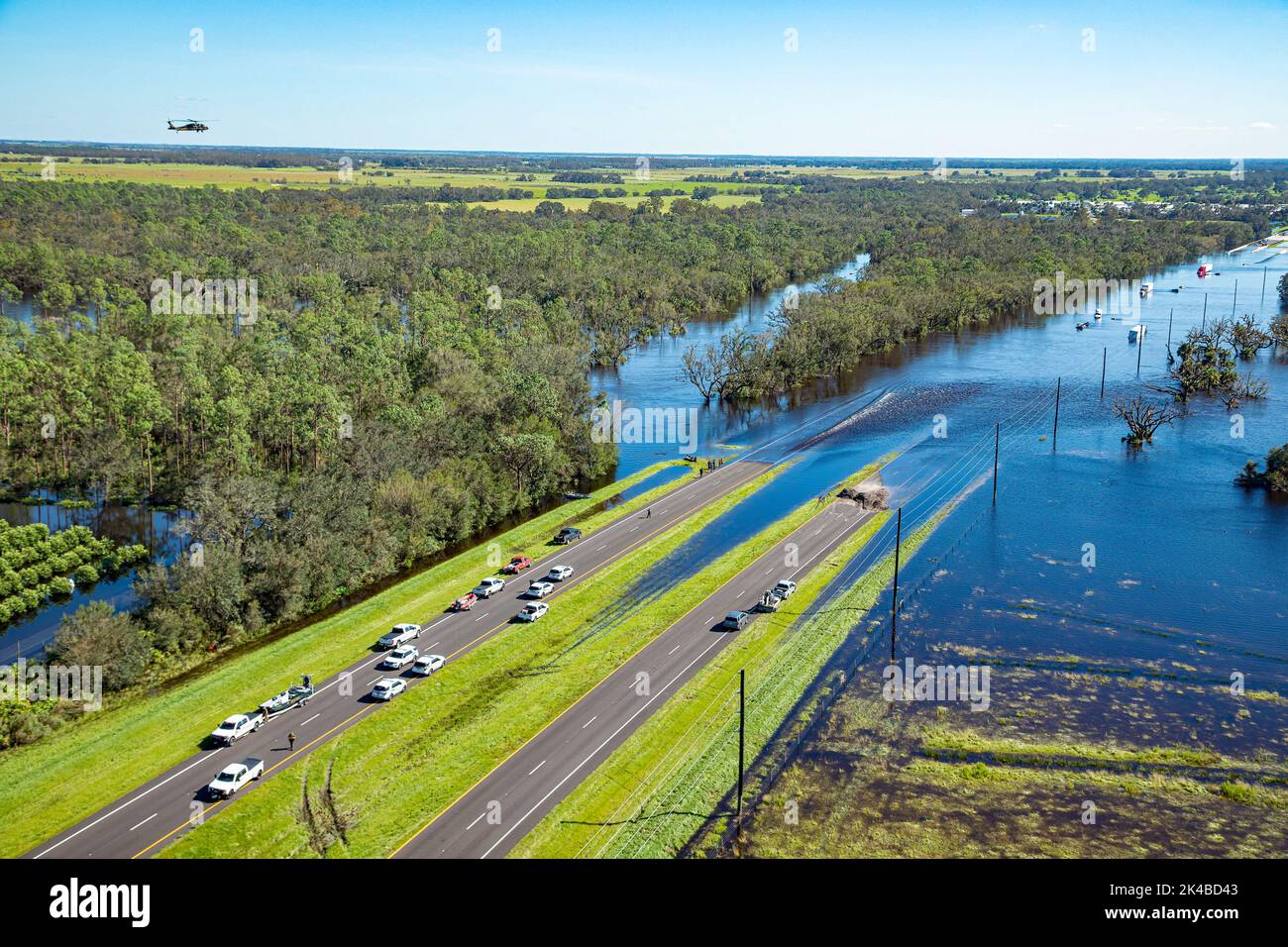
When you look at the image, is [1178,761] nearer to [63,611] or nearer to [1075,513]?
[1075,513]

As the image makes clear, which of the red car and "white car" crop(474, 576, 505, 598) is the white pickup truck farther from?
the red car

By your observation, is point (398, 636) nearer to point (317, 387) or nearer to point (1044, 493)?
point (317, 387)

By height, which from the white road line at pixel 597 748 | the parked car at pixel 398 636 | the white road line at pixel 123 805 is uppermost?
the parked car at pixel 398 636

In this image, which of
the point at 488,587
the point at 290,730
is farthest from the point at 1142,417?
the point at 290,730

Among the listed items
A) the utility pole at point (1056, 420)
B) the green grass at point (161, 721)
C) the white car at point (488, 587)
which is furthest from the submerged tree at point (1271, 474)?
the green grass at point (161, 721)

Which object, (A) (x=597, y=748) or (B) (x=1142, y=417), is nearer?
(A) (x=597, y=748)

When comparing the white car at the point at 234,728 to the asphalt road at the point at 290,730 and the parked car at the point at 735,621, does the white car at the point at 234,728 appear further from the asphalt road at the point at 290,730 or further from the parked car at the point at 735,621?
the parked car at the point at 735,621
